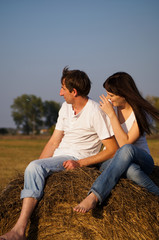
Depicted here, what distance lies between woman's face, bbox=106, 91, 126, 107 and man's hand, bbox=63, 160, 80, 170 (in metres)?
1.03

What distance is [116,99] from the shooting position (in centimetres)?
449

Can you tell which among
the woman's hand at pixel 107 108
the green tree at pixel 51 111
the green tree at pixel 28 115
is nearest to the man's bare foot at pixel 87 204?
the woman's hand at pixel 107 108

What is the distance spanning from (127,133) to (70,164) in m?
1.06

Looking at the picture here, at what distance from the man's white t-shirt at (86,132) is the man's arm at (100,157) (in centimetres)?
10

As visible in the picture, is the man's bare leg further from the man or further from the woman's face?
the woman's face

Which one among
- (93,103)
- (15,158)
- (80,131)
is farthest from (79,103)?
(15,158)

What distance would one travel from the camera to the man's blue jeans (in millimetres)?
3688

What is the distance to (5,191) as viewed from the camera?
4125 millimetres

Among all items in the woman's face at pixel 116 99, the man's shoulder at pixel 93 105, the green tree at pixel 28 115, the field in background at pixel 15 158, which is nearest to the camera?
the man's shoulder at pixel 93 105

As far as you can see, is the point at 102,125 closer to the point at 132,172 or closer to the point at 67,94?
the point at 67,94

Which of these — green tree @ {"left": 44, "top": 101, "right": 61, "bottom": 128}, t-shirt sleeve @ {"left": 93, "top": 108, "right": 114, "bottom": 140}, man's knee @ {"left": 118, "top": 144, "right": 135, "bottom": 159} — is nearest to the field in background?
t-shirt sleeve @ {"left": 93, "top": 108, "right": 114, "bottom": 140}

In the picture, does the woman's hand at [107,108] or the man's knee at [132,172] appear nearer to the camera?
the man's knee at [132,172]

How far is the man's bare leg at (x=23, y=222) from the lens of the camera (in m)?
3.34

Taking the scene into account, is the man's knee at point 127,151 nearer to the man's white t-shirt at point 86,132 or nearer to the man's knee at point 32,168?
the man's white t-shirt at point 86,132
